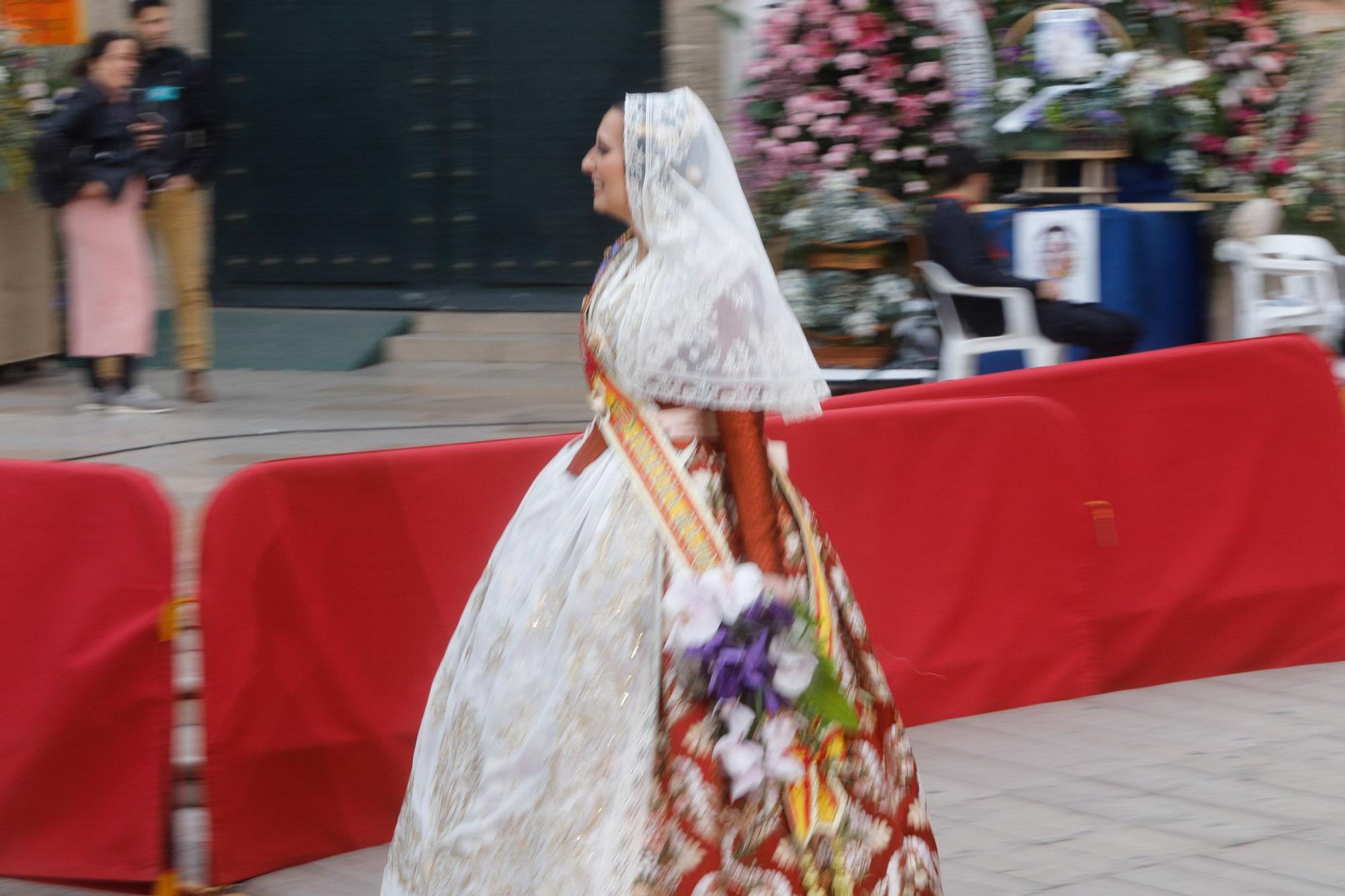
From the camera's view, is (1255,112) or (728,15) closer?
(1255,112)

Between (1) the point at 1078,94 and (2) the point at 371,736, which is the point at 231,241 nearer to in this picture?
(1) the point at 1078,94

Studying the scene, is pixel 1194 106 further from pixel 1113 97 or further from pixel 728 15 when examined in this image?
pixel 728 15

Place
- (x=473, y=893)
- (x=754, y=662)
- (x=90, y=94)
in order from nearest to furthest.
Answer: (x=754, y=662)
(x=473, y=893)
(x=90, y=94)

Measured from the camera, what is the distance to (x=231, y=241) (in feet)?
38.0

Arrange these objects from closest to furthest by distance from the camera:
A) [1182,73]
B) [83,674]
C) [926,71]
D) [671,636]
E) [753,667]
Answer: [753,667] < [671,636] < [83,674] < [1182,73] < [926,71]

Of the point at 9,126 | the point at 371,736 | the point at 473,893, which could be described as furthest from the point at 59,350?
the point at 473,893

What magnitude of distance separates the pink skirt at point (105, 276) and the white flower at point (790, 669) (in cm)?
639

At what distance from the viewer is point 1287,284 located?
8539 millimetres

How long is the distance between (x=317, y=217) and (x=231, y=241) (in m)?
0.60

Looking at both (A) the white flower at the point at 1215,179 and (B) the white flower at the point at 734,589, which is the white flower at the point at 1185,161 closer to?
(A) the white flower at the point at 1215,179

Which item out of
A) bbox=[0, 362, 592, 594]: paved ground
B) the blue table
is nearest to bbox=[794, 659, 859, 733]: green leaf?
bbox=[0, 362, 592, 594]: paved ground

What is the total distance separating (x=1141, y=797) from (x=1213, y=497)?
1.34 meters

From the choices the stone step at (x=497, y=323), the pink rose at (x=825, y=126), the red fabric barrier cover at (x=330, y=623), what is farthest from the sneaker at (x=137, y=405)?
the red fabric barrier cover at (x=330, y=623)

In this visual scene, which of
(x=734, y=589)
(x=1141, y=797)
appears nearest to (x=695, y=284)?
(x=734, y=589)
